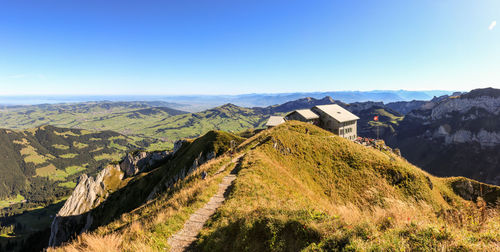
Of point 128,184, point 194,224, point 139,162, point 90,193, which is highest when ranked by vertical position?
point 194,224

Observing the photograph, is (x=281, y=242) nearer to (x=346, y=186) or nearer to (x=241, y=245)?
(x=241, y=245)

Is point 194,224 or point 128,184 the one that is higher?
point 194,224

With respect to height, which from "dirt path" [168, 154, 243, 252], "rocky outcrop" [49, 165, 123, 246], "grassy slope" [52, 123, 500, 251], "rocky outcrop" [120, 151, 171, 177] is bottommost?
"rocky outcrop" [49, 165, 123, 246]

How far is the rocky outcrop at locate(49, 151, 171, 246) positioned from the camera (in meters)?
89.4

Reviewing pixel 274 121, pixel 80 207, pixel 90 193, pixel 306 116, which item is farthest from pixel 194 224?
pixel 90 193

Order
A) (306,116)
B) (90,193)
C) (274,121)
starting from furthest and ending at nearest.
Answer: (90,193) → (274,121) → (306,116)

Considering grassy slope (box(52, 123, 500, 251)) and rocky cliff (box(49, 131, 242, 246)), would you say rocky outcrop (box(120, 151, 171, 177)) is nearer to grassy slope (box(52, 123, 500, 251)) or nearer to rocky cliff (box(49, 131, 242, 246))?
rocky cliff (box(49, 131, 242, 246))

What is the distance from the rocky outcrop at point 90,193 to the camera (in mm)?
89438

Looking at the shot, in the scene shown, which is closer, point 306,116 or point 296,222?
point 296,222

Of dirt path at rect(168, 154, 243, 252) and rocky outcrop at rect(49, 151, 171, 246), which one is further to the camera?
rocky outcrop at rect(49, 151, 171, 246)

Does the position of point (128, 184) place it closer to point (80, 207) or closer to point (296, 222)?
point (80, 207)

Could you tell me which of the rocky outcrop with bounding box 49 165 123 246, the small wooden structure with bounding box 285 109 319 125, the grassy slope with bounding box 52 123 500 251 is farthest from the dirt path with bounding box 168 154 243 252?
the rocky outcrop with bounding box 49 165 123 246

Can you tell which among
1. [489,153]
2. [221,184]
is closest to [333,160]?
[221,184]

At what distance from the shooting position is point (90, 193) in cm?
10875
